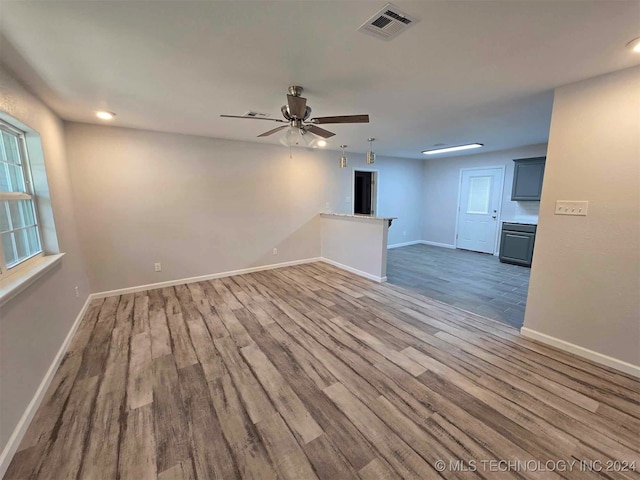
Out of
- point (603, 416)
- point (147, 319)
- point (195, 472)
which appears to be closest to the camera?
point (195, 472)

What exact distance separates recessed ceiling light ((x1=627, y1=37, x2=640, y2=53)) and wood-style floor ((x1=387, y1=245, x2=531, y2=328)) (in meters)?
2.43

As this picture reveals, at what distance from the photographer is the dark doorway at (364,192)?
650cm

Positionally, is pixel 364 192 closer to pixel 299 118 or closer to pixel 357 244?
pixel 357 244

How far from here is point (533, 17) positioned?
4.62 ft

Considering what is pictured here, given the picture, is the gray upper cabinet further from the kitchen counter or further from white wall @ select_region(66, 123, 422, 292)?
white wall @ select_region(66, 123, 422, 292)

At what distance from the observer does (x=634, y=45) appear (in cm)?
165

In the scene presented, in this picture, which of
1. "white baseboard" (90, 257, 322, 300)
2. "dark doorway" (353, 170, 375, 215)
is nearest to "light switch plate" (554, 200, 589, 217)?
"white baseboard" (90, 257, 322, 300)

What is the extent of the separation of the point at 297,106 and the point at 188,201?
2.67m

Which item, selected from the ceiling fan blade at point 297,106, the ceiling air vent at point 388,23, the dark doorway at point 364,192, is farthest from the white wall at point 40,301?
the dark doorway at point 364,192

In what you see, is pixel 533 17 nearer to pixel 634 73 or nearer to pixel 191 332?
pixel 634 73

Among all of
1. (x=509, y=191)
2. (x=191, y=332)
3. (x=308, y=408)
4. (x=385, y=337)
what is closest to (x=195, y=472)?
(x=308, y=408)

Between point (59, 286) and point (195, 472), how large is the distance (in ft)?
7.40

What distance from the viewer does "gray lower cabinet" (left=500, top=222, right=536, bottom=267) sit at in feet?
16.3

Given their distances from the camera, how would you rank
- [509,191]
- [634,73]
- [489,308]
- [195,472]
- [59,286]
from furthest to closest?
[509,191], [489,308], [59,286], [634,73], [195,472]
